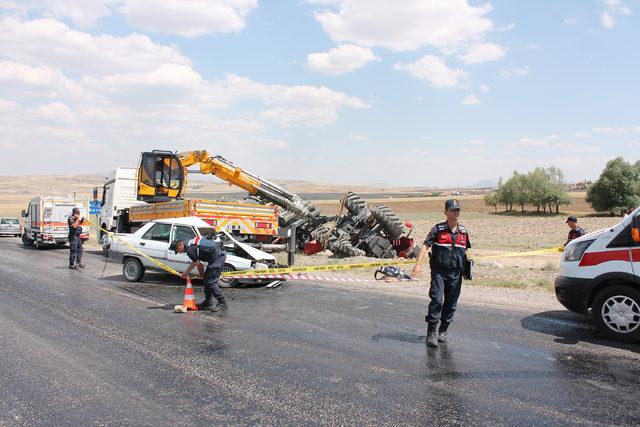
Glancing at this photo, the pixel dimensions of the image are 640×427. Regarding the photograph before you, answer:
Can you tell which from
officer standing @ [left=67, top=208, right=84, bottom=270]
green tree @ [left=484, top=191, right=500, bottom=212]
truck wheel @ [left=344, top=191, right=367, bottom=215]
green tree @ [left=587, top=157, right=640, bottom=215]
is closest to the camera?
officer standing @ [left=67, top=208, right=84, bottom=270]

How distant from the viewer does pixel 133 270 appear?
1245 centimetres

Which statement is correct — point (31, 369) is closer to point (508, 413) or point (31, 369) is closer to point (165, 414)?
point (165, 414)

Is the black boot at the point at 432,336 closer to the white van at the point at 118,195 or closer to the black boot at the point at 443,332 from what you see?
the black boot at the point at 443,332

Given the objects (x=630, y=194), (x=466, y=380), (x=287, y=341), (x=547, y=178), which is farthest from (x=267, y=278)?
(x=547, y=178)

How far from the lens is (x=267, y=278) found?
11438 mm

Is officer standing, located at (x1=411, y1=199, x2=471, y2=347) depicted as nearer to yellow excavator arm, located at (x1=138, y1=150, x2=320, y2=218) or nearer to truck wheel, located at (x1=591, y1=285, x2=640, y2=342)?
truck wheel, located at (x1=591, y1=285, x2=640, y2=342)

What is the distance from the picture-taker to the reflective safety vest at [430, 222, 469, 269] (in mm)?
6523

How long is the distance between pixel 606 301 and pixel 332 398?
13.8 feet

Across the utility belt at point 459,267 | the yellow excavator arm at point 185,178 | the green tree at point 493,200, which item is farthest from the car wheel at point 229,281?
the green tree at point 493,200

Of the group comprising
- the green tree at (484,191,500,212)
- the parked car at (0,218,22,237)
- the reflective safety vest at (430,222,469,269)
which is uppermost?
the green tree at (484,191,500,212)

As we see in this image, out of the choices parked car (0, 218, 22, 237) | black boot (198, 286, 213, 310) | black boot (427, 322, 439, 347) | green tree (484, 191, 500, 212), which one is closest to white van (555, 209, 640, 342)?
black boot (427, 322, 439, 347)

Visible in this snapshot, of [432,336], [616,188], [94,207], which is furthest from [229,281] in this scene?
[616,188]

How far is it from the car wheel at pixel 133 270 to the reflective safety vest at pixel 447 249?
812 centimetres

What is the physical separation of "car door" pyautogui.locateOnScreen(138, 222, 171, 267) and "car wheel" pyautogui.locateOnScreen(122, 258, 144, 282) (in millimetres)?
199
